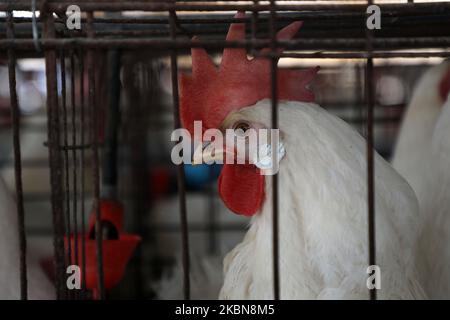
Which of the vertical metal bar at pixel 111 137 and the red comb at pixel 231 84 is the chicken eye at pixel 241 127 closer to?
the red comb at pixel 231 84

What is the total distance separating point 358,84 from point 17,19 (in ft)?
6.14

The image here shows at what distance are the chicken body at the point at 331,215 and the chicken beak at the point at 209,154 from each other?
8cm

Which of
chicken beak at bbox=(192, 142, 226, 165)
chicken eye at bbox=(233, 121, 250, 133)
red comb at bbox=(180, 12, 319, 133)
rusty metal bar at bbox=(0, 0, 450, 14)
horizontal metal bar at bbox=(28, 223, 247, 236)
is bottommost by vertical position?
horizontal metal bar at bbox=(28, 223, 247, 236)

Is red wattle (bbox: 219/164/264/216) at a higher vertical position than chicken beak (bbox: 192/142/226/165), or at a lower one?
lower

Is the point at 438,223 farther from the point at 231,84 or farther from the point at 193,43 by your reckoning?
the point at 193,43

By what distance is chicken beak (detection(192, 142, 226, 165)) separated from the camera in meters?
1.21

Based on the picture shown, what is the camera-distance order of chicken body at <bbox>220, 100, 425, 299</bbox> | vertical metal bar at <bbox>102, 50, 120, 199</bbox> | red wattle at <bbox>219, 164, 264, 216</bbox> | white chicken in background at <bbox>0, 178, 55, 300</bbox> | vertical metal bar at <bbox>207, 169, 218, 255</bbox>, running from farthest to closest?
vertical metal bar at <bbox>207, 169, 218, 255</bbox>
vertical metal bar at <bbox>102, 50, 120, 199</bbox>
white chicken in background at <bbox>0, 178, 55, 300</bbox>
red wattle at <bbox>219, 164, 264, 216</bbox>
chicken body at <bbox>220, 100, 425, 299</bbox>

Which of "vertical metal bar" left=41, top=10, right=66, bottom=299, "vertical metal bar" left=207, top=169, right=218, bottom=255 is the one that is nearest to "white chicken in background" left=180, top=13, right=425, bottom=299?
"vertical metal bar" left=41, top=10, right=66, bottom=299

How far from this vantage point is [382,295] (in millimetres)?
1088

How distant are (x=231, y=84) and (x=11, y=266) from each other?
2.23ft

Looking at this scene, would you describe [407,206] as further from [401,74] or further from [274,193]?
[401,74]

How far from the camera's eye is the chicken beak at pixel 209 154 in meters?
1.21

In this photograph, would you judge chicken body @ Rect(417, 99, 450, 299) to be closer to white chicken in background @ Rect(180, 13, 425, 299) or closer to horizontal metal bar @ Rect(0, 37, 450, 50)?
white chicken in background @ Rect(180, 13, 425, 299)
